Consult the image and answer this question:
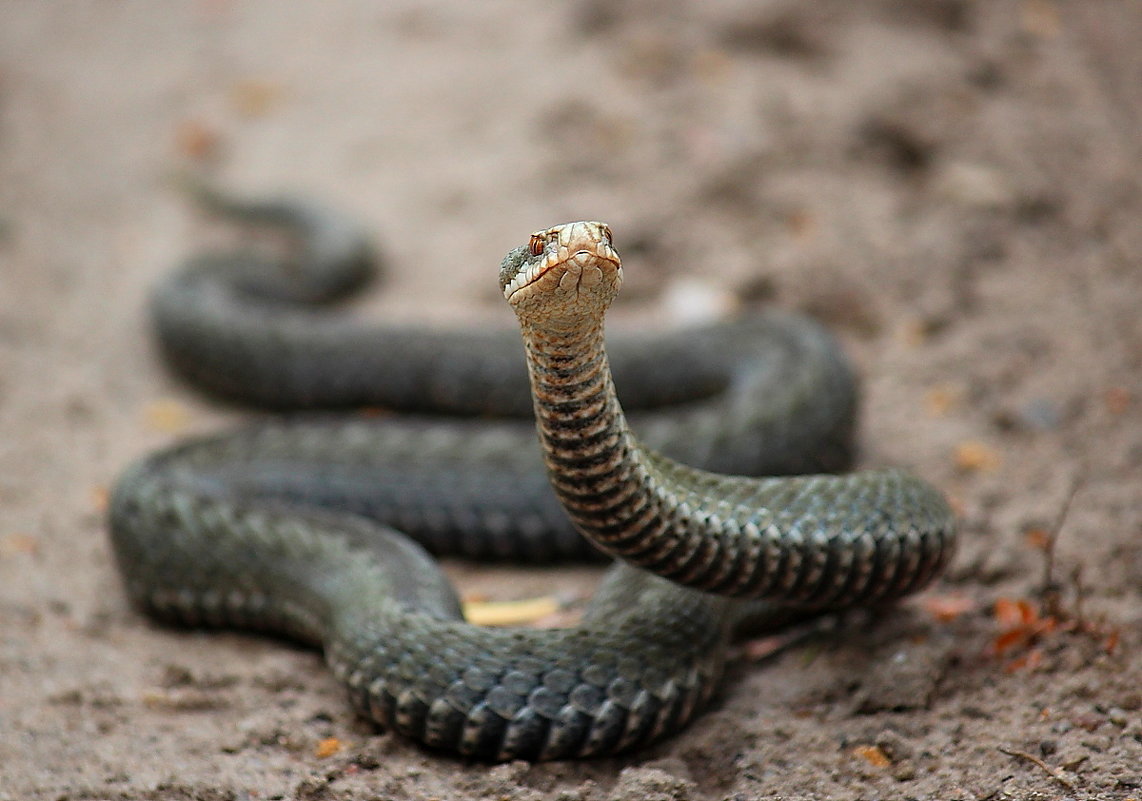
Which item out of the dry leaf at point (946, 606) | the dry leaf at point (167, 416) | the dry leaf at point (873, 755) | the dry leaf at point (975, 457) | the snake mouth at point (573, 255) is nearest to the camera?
the snake mouth at point (573, 255)

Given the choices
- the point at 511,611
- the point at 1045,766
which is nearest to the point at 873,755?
the point at 1045,766

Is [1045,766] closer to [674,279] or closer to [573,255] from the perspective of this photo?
[573,255]

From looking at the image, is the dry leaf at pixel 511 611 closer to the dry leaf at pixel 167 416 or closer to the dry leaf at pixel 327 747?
the dry leaf at pixel 327 747

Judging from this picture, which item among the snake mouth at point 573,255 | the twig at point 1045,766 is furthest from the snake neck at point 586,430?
the twig at point 1045,766

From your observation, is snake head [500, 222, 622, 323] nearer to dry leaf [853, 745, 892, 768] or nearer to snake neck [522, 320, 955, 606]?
snake neck [522, 320, 955, 606]

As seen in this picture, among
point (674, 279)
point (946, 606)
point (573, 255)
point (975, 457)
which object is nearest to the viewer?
point (573, 255)

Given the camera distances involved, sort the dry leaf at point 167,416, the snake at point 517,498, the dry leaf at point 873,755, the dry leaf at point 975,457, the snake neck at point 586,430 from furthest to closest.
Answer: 1. the dry leaf at point 167,416
2. the dry leaf at point 975,457
3. the dry leaf at point 873,755
4. the snake at point 517,498
5. the snake neck at point 586,430

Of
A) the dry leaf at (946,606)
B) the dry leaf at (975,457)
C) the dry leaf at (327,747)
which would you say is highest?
the dry leaf at (975,457)
